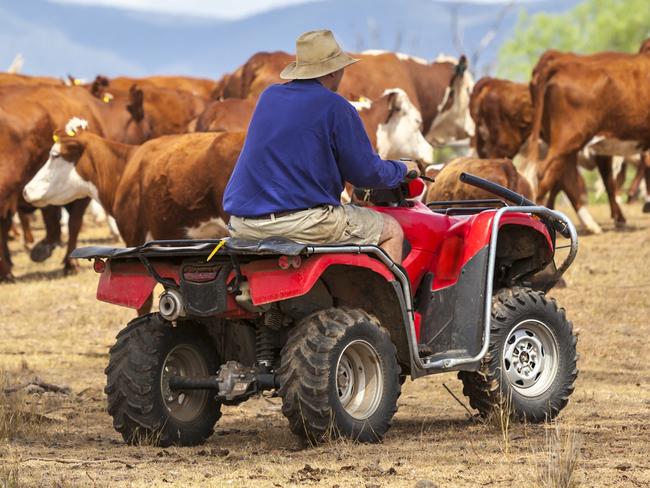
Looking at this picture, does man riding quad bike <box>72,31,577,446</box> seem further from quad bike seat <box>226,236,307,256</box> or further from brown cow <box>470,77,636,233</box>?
brown cow <box>470,77,636,233</box>

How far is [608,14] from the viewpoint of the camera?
1873 inches

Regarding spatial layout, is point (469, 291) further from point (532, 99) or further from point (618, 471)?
point (532, 99)

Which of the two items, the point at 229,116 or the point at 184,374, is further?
the point at 229,116

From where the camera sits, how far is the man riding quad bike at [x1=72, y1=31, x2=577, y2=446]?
6.75m

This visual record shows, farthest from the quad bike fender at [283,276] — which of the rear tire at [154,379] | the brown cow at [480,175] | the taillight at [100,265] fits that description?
the brown cow at [480,175]

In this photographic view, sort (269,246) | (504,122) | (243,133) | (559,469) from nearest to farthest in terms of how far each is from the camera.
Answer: (559,469)
(269,246)
(243,133)
(504,122)

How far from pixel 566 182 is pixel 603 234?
822 millimetres

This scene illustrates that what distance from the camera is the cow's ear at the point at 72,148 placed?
14938 millimetres

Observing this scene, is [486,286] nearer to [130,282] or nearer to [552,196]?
[130,282]

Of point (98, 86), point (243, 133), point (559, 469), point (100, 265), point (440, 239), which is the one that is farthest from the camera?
point (98, 86)

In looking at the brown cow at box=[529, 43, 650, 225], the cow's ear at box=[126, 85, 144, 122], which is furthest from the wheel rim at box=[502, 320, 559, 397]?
the cow's ear at box=[126, 85, 144, 122]

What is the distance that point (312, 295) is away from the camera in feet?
23.2

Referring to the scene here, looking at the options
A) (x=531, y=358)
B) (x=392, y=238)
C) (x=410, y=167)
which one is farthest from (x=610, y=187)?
(x=392, y=238)

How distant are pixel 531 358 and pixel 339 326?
159 cm
